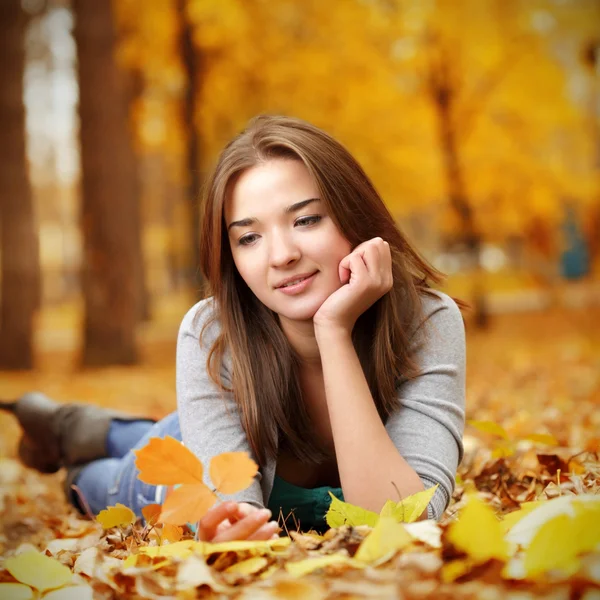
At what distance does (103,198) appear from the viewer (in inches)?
323

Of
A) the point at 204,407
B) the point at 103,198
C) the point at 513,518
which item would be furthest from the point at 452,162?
the point at 513,518

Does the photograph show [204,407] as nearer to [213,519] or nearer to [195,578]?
[213,519]

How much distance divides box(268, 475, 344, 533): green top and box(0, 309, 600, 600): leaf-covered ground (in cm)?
35

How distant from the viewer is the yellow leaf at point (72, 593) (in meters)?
1.34

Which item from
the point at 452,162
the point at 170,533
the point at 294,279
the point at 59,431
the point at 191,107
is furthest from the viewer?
the point at 452,162

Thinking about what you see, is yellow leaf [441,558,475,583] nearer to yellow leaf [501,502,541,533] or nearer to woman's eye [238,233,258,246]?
yellow leaf [501,502,541,533]

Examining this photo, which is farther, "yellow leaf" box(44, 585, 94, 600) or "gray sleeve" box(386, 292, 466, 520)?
"gray sleeve" box(386, 292, 466, 520)

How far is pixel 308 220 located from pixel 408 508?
0.75 meters

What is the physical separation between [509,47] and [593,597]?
390 inches

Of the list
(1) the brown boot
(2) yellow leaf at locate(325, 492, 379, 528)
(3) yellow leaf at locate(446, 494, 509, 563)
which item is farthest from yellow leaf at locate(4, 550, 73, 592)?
(1) the brown boot

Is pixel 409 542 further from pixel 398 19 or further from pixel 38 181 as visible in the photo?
pixel 38 181

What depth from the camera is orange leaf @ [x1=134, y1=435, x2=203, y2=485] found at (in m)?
1.38

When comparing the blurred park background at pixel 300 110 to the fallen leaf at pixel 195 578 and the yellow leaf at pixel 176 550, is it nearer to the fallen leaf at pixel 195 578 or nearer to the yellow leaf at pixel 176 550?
the yellow leaf at pixel 176 550

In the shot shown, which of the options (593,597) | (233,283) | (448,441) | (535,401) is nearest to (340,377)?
(448,441)
